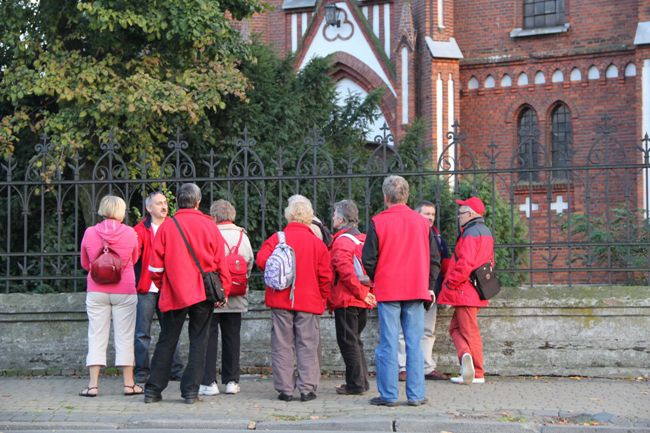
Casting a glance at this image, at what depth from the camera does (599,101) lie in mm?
23000

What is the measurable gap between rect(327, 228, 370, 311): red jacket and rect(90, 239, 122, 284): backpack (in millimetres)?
1775

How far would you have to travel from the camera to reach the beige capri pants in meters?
9.00

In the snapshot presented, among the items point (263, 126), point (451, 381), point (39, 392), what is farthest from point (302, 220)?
point (263, 126)

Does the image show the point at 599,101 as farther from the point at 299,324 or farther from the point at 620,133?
the point at 299,324

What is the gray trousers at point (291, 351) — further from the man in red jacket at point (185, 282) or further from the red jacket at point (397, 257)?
the red jacket at point (397, 257)

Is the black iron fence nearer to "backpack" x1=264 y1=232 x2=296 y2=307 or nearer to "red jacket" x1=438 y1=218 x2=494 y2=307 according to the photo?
"red jacket" x1=438 y1=218 x2=494 y2=307

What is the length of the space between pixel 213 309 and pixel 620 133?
15.9 metres

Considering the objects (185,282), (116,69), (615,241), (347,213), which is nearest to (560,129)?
(116,69)

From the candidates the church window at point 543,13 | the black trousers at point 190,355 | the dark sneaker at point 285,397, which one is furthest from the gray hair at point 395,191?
the church window at point 543,13

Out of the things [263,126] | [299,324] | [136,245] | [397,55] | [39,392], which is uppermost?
[397,55]

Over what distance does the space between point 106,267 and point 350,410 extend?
2.33 meters

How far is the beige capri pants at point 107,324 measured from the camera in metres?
9.00

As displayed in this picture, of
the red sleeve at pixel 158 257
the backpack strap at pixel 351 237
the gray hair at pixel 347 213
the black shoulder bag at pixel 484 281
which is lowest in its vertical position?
the black shoulder bag at pixel 484 281

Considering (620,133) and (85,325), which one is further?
(620,133)
